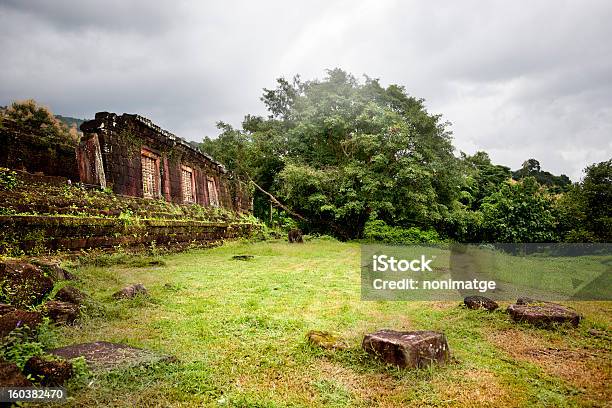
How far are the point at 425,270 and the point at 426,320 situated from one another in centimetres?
506

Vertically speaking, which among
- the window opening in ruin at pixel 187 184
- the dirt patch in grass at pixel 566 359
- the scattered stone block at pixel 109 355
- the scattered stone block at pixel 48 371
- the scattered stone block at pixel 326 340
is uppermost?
the window opening in ruin at pixel 187 184

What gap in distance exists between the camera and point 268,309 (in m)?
5.56

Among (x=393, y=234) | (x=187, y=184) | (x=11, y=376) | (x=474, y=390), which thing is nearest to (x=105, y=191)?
(x=187, y=184)

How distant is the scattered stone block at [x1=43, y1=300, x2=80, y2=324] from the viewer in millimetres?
4141

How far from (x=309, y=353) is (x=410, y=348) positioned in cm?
107

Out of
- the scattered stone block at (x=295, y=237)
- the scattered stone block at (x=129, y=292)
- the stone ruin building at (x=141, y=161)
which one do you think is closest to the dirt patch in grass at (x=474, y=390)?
the scattered stone block at (x=129, y=292)

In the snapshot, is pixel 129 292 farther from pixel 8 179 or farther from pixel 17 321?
pixel 8 179

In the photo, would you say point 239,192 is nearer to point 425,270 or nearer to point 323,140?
point 323,140

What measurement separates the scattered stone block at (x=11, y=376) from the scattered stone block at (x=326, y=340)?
2.59m

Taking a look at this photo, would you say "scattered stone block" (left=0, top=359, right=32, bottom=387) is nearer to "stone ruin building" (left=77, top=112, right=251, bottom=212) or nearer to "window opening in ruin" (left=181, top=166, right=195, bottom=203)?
"stone ruin building" (left=77, top=112, right=251, bottom=212)

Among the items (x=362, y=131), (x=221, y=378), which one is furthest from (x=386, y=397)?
(x=362, y=131)

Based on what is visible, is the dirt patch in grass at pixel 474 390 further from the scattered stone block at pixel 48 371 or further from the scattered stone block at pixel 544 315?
the scattered stone block at pixel 48 371

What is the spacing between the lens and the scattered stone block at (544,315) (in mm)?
4914

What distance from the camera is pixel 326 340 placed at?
4.10 metres
